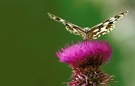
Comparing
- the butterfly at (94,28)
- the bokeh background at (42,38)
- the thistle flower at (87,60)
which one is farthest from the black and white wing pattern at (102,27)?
the bokeh background at (42,38)

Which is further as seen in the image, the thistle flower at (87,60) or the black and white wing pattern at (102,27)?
the black and white wing pattern at (102,27)

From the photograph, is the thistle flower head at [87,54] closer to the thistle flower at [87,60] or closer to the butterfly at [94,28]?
the thistle flower at [87,60]

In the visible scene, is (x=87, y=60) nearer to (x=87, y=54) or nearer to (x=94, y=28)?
(x=87, y=54)

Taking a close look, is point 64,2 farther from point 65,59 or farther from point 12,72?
point 65,59

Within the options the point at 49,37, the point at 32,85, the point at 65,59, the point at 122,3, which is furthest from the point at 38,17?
the point at 65,59

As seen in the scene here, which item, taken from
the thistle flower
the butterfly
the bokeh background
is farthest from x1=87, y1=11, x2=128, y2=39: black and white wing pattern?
the bokeh background

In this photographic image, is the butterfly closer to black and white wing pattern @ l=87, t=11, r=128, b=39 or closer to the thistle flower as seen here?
black and white wing pattern @ l=87, t=11, r=128, b=39

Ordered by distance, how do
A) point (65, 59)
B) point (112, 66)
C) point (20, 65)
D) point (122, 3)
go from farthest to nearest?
1. point (122, 3)
2. point (20, 65)
3. point (112, 66)
4. point (65, 59)
